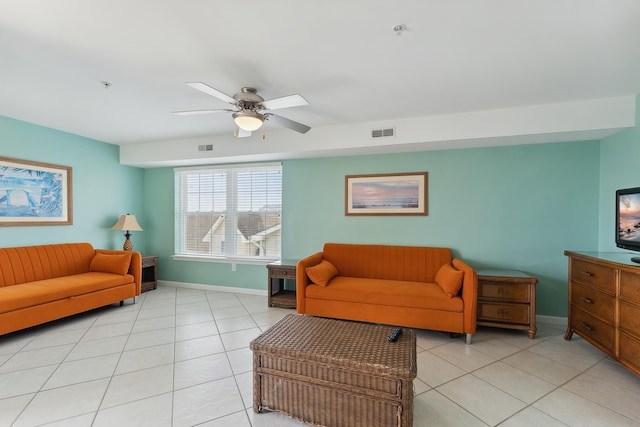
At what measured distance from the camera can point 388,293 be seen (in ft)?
9.82

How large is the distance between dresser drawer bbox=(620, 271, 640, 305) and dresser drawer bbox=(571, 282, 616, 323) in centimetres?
14

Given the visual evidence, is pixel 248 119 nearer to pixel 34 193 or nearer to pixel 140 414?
pixel 140 414

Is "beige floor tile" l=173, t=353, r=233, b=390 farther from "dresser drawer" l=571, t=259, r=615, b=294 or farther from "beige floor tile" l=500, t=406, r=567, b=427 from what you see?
"dresser drawer" l=571, t=259, r=615, b=294

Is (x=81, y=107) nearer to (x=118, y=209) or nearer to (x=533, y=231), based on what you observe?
(x=118, y=209)

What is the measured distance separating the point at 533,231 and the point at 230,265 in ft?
14.0

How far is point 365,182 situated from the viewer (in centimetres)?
389

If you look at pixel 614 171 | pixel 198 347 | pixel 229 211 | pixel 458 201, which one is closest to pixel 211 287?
pixel 229 211

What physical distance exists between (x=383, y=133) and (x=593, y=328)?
2.73m

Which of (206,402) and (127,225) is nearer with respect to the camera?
(206,402)

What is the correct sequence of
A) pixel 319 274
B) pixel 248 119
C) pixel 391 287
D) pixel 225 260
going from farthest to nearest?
pixel 225 260 < pixel 319 274 < pixel 391 287 < pixel 248 119

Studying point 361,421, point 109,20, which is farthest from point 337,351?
point 109,20

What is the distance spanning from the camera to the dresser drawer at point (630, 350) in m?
1.99

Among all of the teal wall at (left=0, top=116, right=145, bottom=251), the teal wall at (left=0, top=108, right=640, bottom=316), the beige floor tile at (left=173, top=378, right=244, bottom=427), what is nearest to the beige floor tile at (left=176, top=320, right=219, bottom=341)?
the beige floor tile at (left=173, top=378, right=244, bottom=427)

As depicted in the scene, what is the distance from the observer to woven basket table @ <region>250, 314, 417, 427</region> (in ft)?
4.90
